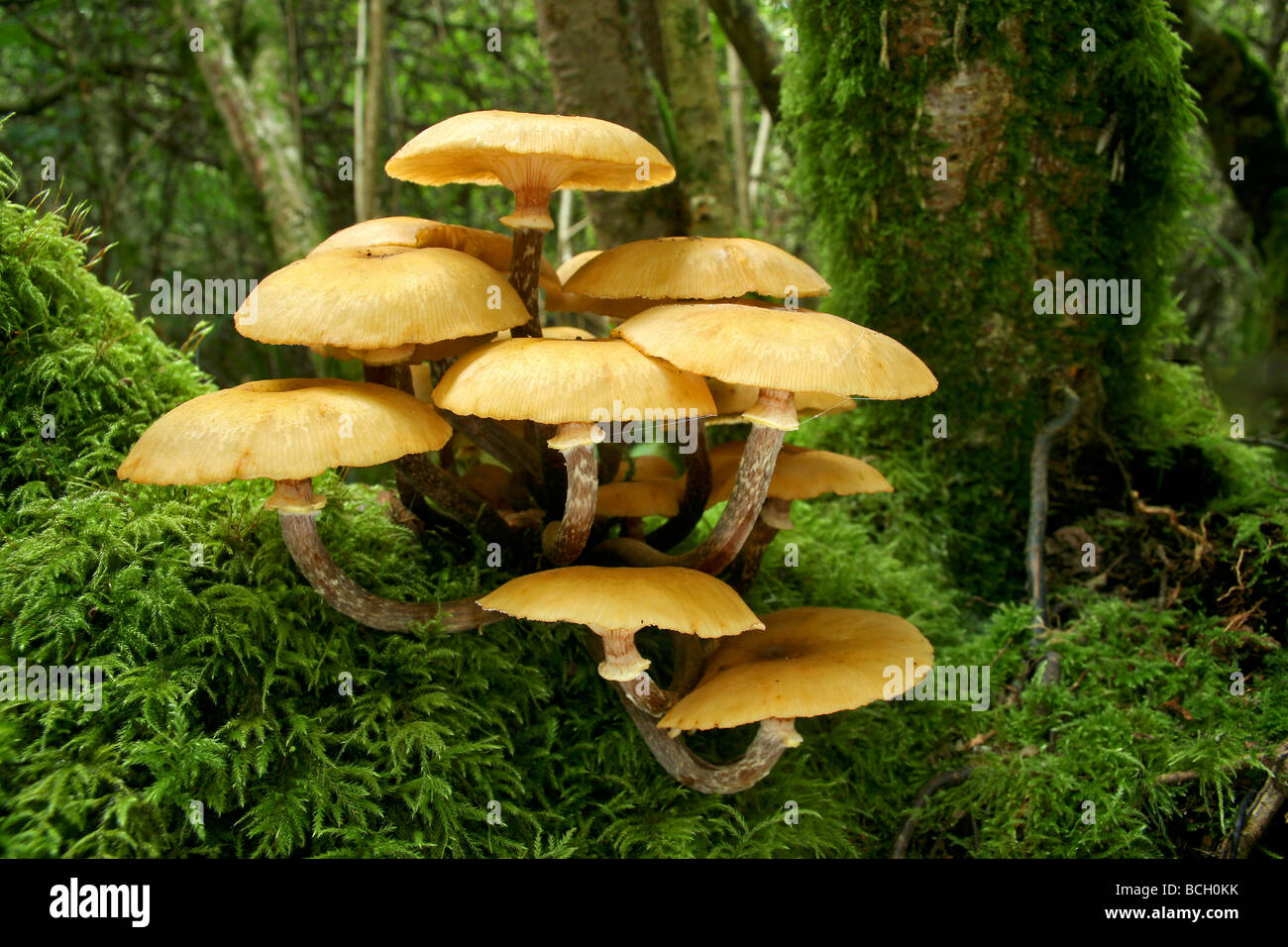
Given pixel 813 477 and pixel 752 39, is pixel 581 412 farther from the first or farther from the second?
pixel 752 39

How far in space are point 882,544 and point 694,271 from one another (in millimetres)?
1926

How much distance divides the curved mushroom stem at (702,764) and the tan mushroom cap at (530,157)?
1577 mm

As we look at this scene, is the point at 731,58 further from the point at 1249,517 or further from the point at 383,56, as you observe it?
the point at 1249,517

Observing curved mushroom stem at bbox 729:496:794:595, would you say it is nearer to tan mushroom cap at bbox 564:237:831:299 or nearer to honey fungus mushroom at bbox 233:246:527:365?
tan mushroom cap at bbox 564:237:831:299

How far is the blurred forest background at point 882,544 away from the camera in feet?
7.47

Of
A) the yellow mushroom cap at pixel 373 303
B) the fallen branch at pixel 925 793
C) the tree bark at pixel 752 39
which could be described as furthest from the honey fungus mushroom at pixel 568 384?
the tree bark at pixel 752 39

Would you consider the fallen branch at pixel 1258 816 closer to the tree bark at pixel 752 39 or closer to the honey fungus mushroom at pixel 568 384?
the honey fungus mushroom at pixel 568 384

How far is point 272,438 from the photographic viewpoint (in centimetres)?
192

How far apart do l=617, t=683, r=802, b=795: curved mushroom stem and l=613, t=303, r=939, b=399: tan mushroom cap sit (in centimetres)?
106

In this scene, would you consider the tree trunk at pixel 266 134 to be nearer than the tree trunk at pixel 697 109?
No

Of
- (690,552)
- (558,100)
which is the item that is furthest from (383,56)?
(690,552)

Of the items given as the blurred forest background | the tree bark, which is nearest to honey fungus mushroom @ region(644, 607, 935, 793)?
the blurred forest background

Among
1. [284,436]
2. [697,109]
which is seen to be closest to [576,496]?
[284,436]
